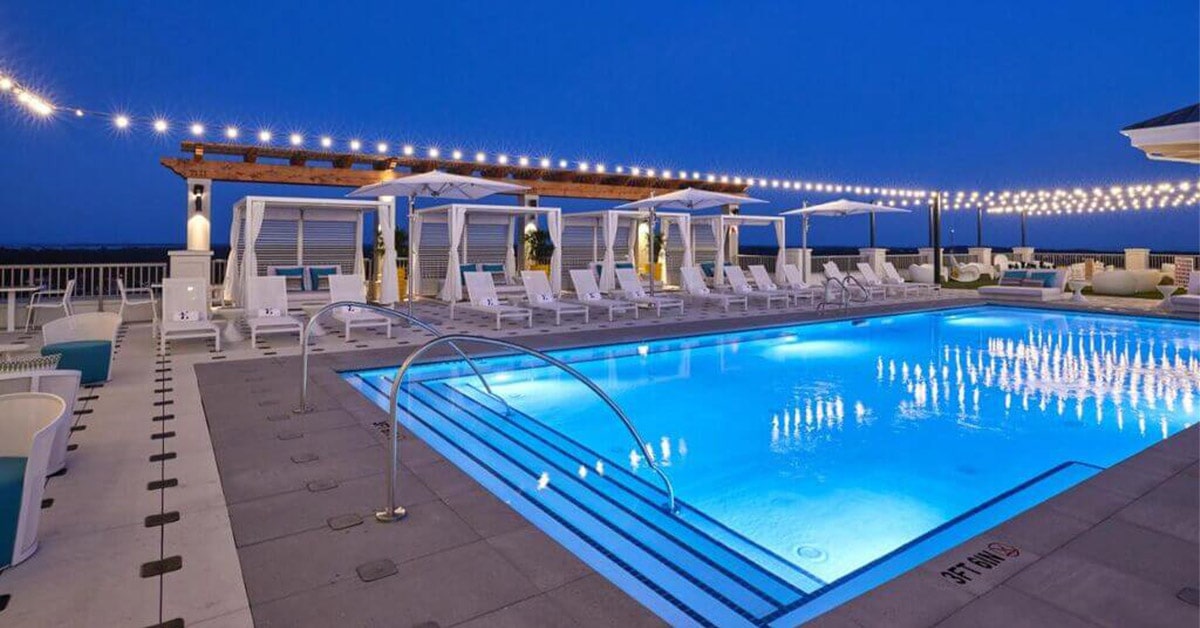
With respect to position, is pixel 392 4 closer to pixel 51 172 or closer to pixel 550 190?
pixel 51 172

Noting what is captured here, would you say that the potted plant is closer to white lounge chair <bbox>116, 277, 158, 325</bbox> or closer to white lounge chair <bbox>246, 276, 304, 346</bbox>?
white lounge chair <bbox>246, 276, 304, 346</bbox>

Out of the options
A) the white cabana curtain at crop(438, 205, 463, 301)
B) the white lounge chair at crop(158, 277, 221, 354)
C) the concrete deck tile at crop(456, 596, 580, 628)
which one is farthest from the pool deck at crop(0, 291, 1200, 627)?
the white cabana curtain at crop(438, 205, 463, 301)

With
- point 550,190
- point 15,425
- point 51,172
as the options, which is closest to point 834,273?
point 550,190

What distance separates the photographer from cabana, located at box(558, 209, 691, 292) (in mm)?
15664

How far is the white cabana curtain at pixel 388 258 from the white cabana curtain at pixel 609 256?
4.43 metres

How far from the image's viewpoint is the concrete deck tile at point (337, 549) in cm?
255

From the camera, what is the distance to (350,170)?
15656mm

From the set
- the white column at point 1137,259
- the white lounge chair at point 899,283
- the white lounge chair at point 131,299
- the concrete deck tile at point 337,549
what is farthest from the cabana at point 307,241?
the white column at point 1137,259

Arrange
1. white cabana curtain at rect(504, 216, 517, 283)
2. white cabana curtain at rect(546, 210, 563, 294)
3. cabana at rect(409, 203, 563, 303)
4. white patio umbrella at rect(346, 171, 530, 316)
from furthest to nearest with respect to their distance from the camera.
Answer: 1. white cabana curtain at rect(504, 216, 517, 283)
2. cabana at rect(409, 203, 563, 303)
3. white cabana curtain at rect(546, 210, 563, 294)
4. white patio umbrella at rect(346, 171, 530, 316)

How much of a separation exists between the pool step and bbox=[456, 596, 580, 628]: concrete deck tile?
1.71 ft

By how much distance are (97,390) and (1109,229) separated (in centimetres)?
5150

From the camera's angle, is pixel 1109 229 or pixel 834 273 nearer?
pixel 834 273

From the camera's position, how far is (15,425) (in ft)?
9.50

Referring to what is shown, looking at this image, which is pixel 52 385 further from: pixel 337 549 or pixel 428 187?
pixel 428 187
